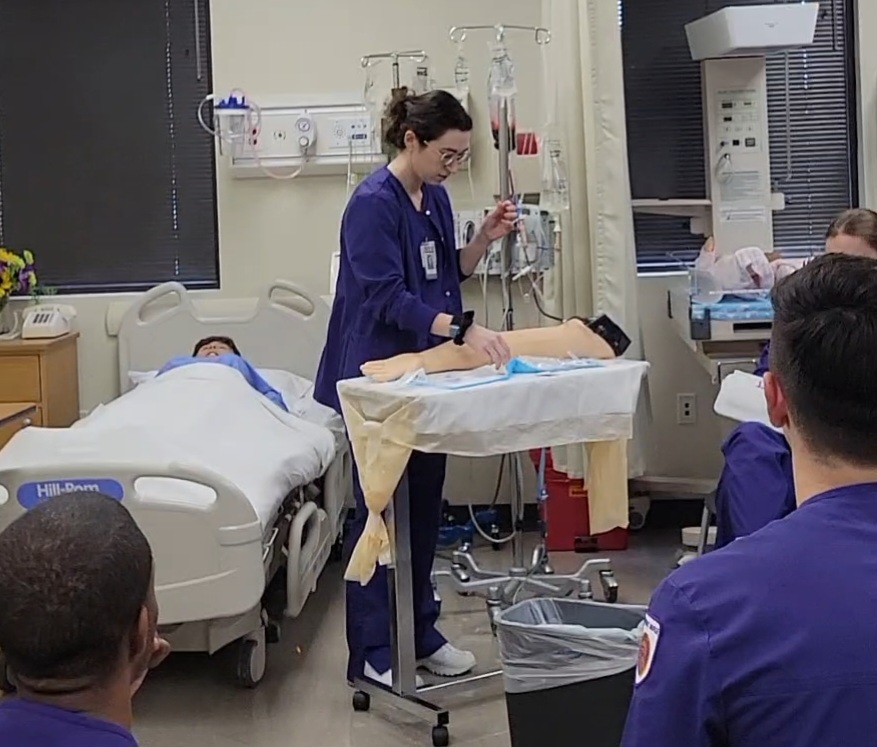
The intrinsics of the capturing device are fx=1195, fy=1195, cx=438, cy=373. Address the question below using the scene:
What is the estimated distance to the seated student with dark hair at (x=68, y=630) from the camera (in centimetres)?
98

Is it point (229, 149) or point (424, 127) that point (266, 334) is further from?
point (424, 127)

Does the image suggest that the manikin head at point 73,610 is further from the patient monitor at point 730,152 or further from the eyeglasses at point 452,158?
the patient monitor at point 730,152

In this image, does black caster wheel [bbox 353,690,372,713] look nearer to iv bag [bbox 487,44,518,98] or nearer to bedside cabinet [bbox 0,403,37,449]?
bedside cabinet [bbox 0,403,37,449]

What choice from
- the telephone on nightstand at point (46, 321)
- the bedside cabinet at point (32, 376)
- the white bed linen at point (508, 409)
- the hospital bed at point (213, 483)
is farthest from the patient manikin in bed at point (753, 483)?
the telephone on nightstand at point (46, 321)

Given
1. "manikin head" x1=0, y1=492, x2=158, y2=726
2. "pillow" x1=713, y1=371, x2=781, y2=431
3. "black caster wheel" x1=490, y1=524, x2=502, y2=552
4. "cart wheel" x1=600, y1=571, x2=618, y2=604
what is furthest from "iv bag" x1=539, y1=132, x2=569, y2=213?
"manikin head" x1=0, y1=492, x2=158, y2=726

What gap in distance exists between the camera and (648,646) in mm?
932

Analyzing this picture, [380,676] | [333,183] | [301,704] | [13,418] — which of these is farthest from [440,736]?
[333,183]

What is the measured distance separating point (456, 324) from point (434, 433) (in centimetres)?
34

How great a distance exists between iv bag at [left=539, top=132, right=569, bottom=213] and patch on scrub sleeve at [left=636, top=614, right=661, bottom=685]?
9.50 feet

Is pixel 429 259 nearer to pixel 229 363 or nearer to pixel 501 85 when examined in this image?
pixel 501 85

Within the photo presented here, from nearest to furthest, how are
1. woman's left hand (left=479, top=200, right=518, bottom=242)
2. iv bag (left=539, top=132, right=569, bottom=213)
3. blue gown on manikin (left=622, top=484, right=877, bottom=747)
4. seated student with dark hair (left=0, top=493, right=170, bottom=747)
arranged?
1. blue gown on manikin (left=622, top=484, right=877, bottom=747)
2. seated student with dark hair (left=0, top=493, right=170, bottom=747)
3. woman's left hand (left=479, top=200, right=518, bottom=242)
4. iv bag (left=539, top=132, right=569, bottom=213)

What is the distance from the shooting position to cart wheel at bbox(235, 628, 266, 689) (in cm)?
295

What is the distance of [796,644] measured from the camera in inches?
34.6

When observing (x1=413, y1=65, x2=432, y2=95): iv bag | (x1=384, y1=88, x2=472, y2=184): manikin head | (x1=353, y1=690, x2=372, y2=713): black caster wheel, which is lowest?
(x1=353, y1=690, x2=372, y2=713): black caster wheel
